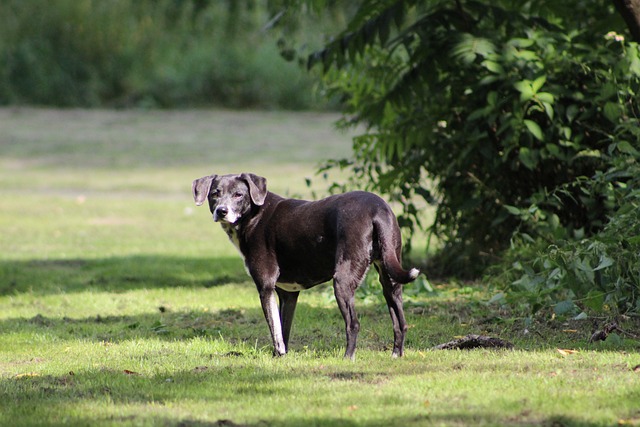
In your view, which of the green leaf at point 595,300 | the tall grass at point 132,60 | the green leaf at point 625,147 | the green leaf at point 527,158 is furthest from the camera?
the tall grass at point 132,60

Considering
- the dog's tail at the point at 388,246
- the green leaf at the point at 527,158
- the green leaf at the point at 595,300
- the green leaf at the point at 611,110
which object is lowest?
the green leaf at the point at 595,300

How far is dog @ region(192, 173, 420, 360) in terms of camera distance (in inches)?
263

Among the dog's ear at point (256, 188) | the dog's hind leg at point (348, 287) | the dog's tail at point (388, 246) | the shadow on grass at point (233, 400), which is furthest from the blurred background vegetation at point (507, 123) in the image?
the shadow on grass at point (233, 400)

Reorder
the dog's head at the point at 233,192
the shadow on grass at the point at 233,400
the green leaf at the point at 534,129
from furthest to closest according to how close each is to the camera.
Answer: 1. the green leaf at the point at 534,129
2. the dog's head at the point at 233,192
3. the shadow on grass at the point at 233,400

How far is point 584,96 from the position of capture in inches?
390

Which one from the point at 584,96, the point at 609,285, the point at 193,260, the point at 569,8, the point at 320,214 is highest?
the point at 569,8

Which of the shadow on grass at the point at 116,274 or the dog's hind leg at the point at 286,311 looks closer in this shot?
the dog's hind leg at the point at 286,311

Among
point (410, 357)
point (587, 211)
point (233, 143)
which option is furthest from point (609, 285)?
point (233, 143)

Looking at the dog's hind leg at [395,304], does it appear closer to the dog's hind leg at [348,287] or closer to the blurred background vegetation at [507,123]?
the dog's hind leg at [348,287]

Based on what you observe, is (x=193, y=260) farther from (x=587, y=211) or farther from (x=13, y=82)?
(x=13, y=82)

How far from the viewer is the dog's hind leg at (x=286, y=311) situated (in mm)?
7297

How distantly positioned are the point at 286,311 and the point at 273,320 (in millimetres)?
297

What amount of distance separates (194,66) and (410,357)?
29.0 metres

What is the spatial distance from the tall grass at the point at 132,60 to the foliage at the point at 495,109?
22.0m
